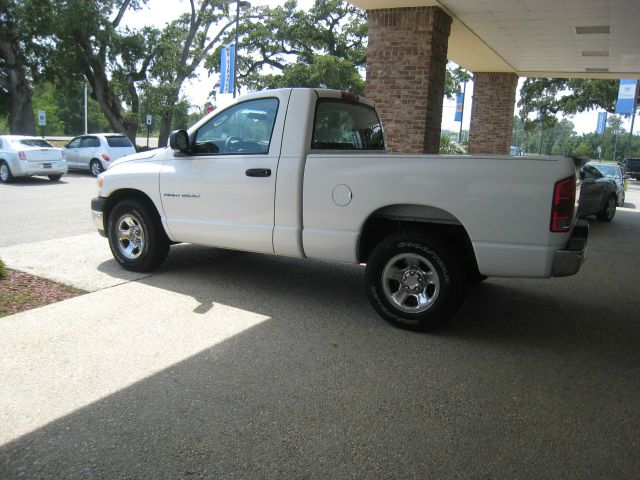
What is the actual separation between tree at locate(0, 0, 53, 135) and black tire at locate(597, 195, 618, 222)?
85.6 ft

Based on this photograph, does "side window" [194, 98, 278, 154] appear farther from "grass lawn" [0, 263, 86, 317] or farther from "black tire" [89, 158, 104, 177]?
"black tire" [89, 158, 104, 177]

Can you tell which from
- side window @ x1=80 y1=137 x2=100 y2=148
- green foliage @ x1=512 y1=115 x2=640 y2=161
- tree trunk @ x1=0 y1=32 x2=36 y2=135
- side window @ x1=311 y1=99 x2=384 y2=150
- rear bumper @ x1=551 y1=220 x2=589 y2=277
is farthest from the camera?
green foliage @ x1=512 y1=115 x2=640 y2=161

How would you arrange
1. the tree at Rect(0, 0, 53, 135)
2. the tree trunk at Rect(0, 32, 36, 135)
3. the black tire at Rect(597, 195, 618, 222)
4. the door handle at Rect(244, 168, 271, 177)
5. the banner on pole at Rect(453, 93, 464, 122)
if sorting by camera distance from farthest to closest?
the banner on pole at Rect(453, 93, 464, 122) < the tree trunk at Rect(0, 32, 36, 135) < the tree at Rect(0, 0, 53, 135) < the black tire at Rect(597, 195, 618, 222) < the door handle at Rect(244, 168, 271, 177)

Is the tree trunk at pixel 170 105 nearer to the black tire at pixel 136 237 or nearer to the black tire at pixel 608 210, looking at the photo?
the black tire at pixel 608 210

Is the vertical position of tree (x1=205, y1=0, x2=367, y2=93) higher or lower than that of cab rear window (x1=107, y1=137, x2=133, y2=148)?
higher

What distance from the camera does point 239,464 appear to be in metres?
2.68

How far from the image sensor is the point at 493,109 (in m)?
16.4

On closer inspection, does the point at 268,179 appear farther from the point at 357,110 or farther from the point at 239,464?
the point at 239,464

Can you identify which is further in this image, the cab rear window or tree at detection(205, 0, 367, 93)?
tree at detection(205, 0, 367, 93)

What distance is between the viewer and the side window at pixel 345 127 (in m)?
5.26

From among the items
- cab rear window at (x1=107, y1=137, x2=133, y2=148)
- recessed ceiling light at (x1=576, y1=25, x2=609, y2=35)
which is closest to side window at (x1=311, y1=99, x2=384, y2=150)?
recessed ceiling light at (x1=576, y1=25, x2=609, y2=35)

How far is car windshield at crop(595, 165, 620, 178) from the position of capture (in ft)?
48.2

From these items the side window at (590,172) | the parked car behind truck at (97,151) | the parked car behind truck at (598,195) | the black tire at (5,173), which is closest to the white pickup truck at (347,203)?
the parked car behind truck at (598,195)

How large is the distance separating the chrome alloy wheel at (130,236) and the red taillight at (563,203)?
434cm
